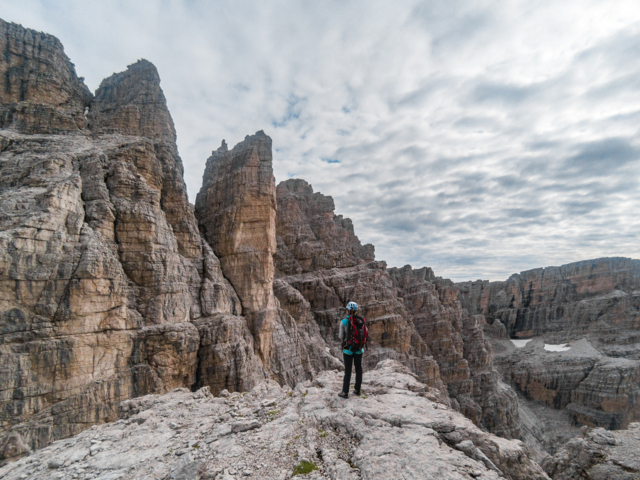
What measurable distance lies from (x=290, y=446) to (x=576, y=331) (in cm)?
10187

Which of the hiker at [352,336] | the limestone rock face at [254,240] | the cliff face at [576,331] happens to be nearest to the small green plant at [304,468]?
the hiker at [352,336]

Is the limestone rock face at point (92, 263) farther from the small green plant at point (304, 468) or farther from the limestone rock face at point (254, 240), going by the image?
the small green plant at point (304, 468)

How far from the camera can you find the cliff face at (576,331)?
2133 inches

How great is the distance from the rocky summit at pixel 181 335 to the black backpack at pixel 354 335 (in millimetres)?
1532

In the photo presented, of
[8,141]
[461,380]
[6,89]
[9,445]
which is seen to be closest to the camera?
[9,445]

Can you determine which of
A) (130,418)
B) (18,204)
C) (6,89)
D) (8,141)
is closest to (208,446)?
(130,418)

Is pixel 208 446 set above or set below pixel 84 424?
above

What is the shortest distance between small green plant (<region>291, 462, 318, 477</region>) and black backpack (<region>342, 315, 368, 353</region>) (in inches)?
118

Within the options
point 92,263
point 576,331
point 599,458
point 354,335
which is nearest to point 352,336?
point 354,335

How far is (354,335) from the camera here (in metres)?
7.89

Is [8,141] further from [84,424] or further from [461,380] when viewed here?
[461,380]

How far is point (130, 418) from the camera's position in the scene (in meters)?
8.39

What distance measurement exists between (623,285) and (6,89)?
128435 mm

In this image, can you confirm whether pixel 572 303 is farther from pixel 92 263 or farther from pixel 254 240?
pixel 92 263
